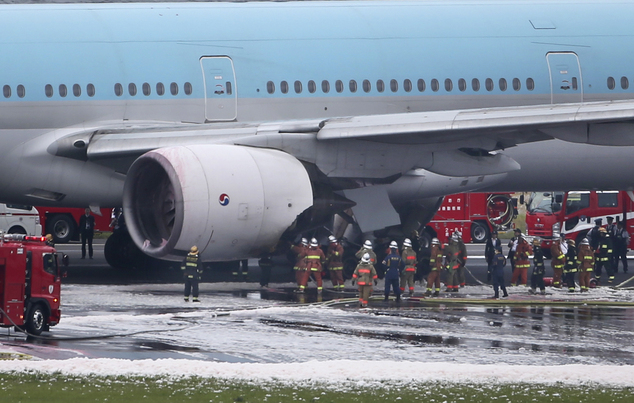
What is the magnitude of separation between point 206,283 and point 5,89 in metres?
6.30

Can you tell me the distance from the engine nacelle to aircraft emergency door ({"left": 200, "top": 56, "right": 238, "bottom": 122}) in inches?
86.6

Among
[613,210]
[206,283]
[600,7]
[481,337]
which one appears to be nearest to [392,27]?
[600,7]

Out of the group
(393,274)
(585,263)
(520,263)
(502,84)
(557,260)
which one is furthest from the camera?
(520,263)

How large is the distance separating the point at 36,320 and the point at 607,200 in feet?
87.4

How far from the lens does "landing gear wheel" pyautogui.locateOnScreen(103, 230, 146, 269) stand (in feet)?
82.8

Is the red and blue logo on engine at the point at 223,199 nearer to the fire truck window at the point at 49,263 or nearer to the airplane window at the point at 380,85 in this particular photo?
the fire truck window at the point at 49,263

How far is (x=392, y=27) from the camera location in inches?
891

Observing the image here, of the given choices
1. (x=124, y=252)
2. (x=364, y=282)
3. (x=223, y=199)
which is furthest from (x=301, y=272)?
(x=124, y=252)

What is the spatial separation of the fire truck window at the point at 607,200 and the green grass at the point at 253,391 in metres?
26.6

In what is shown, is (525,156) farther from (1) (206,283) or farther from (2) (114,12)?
(2) (114,12)

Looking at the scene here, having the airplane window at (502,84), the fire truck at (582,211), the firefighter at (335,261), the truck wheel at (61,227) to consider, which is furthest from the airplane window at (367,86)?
the truck wheel at (61,227)

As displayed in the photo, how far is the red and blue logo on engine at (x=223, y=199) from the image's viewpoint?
60.1 feet

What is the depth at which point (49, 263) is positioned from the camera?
52.2ft

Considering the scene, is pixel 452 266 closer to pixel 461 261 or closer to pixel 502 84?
pixel 461 261
